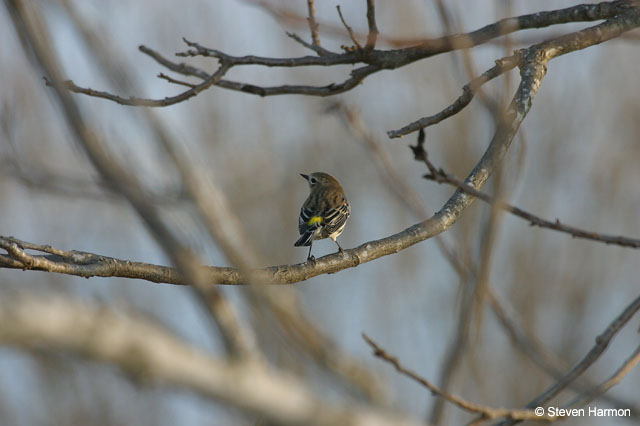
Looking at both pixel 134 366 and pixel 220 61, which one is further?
pixel 220 61

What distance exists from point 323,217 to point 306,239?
1.63 ft

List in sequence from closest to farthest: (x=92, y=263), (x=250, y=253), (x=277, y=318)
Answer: (x=277, y=318) < (x=92, y=263) < (x=250, y=253)

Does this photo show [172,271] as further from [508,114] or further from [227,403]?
[508,114]

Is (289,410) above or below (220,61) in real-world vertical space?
below

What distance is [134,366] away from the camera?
1.70 meters

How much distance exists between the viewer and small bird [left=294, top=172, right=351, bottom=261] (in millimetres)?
5945

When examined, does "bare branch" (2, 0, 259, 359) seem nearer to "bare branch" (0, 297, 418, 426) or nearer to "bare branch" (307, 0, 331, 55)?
"bare branch" (0, 297, 418, 426)

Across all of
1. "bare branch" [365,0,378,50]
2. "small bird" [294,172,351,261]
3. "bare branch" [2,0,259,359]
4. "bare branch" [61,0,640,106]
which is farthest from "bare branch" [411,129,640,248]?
"small bird" [294,172,351,261]

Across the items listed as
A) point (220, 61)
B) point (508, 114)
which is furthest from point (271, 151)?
point (508, 114)

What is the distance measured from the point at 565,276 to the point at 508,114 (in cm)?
1303

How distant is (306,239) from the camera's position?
5.77m

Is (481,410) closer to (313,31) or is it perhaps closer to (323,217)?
(313,31)

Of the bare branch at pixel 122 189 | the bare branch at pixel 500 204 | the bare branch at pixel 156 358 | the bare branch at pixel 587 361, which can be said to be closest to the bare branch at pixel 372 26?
the bare branch at pixel 500 204

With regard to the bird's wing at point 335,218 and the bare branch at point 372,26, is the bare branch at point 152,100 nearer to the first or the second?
the bare branch at point 372,26
